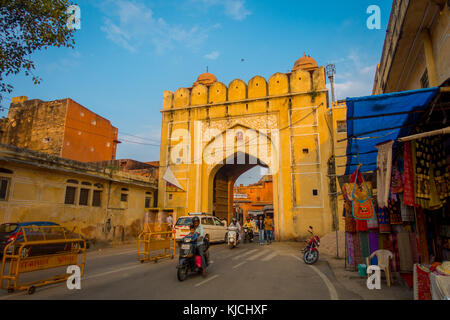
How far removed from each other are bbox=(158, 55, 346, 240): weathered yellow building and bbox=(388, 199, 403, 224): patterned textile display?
9.76 metres

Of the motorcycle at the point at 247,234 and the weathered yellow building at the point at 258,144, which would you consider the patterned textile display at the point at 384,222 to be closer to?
the weathered yellow building at the point at 258,144

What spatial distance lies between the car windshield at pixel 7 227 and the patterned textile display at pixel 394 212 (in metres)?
12.0

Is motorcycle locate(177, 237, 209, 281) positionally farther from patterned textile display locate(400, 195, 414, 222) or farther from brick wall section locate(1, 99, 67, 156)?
brick wall section locate(1, 99, 67, 156)

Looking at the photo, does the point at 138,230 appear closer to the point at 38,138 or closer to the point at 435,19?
the point at 38,138

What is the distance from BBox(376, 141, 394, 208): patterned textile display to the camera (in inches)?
193

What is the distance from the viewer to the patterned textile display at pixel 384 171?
16.1 ft

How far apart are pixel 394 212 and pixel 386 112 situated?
7.87 ft

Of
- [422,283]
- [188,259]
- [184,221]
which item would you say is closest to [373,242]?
[422,283]

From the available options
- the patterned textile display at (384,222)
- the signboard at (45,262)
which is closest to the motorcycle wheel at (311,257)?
the patterned textile display at (384,222)

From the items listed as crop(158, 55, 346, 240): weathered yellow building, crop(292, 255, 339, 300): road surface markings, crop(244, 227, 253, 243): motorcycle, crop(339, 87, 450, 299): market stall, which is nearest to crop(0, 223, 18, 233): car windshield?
crop(158, 55, 346, 240): weathered yellow building

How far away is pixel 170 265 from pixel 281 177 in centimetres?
1073

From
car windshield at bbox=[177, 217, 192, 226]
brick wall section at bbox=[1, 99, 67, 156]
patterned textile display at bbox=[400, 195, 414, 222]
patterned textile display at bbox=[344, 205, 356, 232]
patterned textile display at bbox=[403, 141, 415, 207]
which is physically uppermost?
brick wall section at bbox=[1, 99, 67, 156]

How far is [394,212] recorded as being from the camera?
6.14m

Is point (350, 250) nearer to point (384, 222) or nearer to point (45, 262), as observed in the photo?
point (384, 222)
